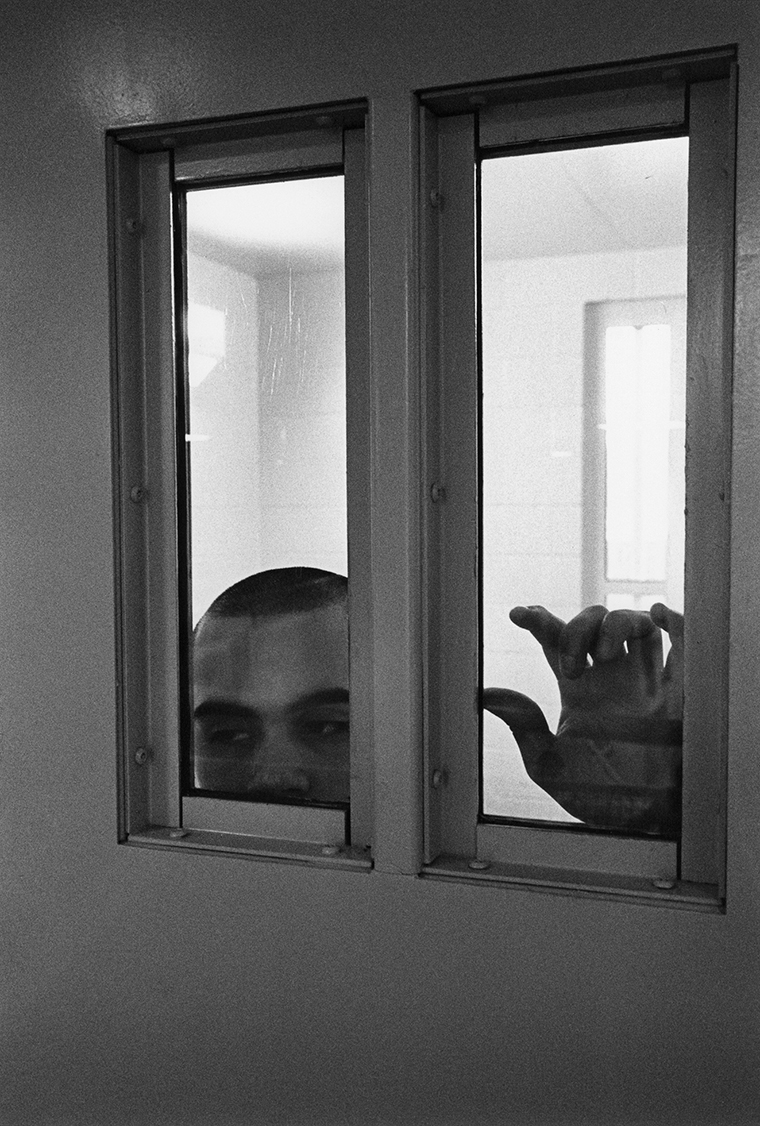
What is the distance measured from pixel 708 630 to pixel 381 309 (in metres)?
0.69

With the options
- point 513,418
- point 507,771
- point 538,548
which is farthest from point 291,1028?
point 513,418

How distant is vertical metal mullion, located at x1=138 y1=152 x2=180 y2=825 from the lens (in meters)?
2.12

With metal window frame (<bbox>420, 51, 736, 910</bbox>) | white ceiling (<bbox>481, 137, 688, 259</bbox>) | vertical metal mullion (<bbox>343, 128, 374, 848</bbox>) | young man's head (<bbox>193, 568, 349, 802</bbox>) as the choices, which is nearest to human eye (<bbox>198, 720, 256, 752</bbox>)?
young man's head (<bbox>193, 568, 349, 802</bbox>)

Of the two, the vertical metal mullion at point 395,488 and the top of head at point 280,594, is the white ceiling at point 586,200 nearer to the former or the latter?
the vertical metal mullion at point 395,488

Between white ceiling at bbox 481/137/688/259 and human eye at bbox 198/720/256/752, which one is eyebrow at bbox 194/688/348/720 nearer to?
human eye at bbox 198/720/256/752

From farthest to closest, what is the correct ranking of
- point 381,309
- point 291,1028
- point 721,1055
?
1. point 291,1028
2. point 381,309
3. point 721,1055

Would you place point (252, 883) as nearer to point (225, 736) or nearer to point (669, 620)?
point (225, 736)

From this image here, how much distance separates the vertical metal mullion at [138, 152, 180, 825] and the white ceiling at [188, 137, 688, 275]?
0.07 metres

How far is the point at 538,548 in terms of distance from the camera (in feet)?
6.39

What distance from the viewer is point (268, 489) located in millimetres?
2098

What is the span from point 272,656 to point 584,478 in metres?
0.61

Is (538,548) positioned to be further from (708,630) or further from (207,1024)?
(207,1024)

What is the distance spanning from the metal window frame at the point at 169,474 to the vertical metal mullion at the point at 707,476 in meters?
0.51

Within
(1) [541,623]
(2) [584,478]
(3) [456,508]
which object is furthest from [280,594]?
(2) [584,478]
